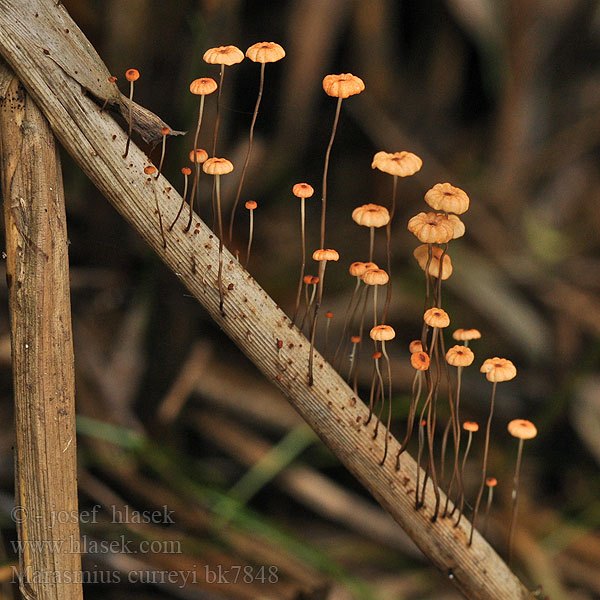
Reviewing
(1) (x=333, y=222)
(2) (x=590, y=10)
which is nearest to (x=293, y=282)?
(1) (x=333, y=222)

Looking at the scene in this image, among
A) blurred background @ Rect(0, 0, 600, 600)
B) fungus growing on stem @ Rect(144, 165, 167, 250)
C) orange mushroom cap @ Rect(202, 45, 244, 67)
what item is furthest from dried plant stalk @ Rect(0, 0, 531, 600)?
blurred background @ Rect(0, 0, 600, 600)

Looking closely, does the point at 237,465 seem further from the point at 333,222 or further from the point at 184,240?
the point at 184,240

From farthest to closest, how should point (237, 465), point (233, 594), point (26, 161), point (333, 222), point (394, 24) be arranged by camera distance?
point (394, 24) < point (333, 222) < point (237, 465) < point (233, 594) < point (26, 161)

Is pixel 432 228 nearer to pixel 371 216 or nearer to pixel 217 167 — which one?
pixel 371 216

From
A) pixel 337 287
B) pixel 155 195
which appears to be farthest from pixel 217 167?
pixel 337 287

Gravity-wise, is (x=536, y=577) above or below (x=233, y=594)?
above

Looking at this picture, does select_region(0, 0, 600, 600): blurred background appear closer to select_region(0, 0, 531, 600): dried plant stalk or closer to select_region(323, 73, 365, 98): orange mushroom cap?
select_region(0, 0, 531, 600): dried plant stalk
